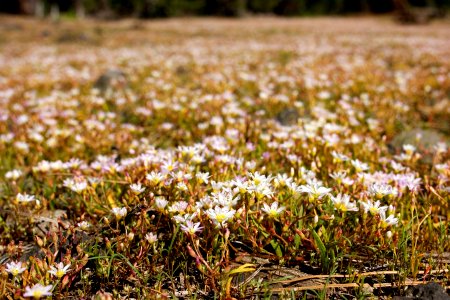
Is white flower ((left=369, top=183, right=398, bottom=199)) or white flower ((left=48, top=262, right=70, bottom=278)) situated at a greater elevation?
white flower ((left=369, top=183, right=398, bottom=199))

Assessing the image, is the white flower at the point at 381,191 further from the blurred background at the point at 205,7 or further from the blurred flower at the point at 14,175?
the blurred background at the point at 205,7

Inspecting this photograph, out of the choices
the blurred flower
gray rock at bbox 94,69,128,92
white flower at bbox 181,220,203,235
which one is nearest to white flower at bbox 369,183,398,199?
white flower at bbox 181,220,203,235

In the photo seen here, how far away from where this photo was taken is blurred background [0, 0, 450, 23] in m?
38.4

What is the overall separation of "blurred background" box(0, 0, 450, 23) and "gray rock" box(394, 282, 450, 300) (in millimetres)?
39746

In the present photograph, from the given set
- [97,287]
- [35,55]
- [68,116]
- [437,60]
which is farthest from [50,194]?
[35,55]

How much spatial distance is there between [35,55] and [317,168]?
12.4m

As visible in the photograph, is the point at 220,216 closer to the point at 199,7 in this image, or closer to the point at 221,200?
the point at 221,200

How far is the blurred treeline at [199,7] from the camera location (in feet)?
130

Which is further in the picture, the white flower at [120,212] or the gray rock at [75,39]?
the gray rock at [75,39]

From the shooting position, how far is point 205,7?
4369 cm

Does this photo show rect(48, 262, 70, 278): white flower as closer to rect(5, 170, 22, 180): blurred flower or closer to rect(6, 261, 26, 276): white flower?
rect(6, 261, 26, 276): white flower

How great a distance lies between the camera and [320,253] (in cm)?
236

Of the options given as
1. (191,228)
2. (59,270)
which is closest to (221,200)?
(191,228)

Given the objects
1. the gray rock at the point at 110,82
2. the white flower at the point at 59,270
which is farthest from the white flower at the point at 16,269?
the gray rock at the point at 110,82
